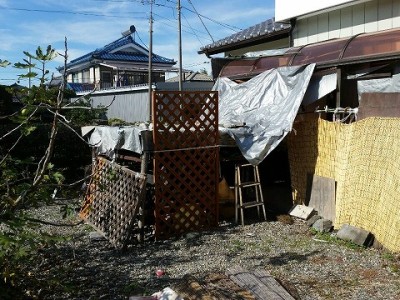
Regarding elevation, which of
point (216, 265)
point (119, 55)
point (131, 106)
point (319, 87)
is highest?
point (119, 55)

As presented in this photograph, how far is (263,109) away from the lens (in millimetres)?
7852

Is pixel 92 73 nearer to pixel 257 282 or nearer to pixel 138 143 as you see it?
pixel 138 143

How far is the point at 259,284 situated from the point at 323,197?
301cm

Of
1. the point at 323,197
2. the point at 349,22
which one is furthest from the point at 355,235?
the point at 349,22

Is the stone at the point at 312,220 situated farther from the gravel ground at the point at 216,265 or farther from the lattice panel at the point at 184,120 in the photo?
the lattice panel at the point at 184,120

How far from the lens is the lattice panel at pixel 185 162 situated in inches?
253

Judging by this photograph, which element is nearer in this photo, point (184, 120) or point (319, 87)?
point (184, 120)

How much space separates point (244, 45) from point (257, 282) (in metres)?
8.18

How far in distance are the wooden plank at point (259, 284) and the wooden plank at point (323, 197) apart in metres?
2.46

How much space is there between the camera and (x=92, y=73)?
26.3 m

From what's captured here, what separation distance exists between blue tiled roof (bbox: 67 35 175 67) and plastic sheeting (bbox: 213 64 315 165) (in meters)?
17.1

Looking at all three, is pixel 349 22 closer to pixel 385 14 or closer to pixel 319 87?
pixel 385 14

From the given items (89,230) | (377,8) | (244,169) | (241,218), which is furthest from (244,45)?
(89,230)

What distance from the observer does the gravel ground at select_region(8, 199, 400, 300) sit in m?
4.38
